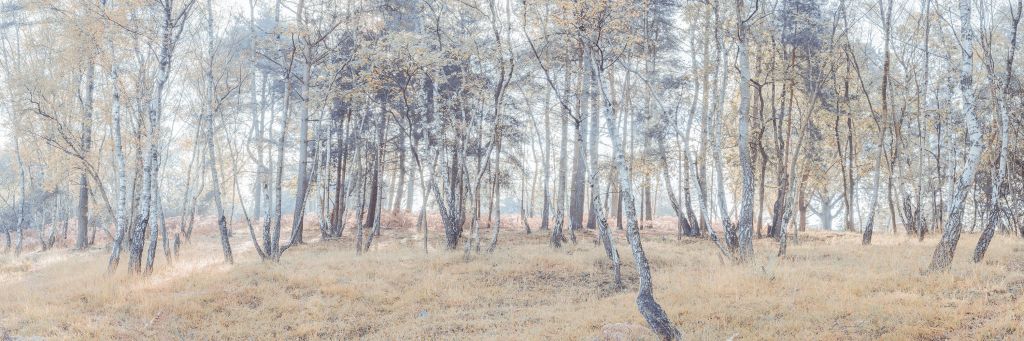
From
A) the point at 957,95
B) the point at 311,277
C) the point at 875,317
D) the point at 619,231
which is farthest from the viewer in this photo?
the point at 619,231

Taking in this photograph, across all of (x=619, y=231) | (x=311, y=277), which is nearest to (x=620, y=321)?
(x=311, y=277)

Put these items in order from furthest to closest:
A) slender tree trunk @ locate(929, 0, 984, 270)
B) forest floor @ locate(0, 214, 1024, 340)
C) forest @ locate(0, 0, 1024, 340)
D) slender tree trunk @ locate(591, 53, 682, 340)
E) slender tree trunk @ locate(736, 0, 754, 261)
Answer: slender tree trunk @ locate(736, 0, 754, 261) → slender tree trunk @ locate(929, 0, 984, 270) → forest @ locate(0, 0, 1024, 340) → forest floor @ locate(0, 214, 1024, 340) → slender tree trunk @ locate(591, 53, 682, 340)

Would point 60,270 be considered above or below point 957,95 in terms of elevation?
below

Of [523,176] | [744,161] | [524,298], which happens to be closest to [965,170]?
[744,161]

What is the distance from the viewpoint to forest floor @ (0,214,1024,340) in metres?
7.16

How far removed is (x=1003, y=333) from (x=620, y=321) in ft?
13.7

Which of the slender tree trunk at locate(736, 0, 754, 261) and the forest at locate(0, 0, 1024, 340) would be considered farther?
the slender tree trunk at locate(736, 0, 754, 261)

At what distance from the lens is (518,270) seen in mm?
12336

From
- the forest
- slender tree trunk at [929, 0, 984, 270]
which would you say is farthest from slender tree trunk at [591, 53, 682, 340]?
slender tree trunk at [929, 0, 984, 270]

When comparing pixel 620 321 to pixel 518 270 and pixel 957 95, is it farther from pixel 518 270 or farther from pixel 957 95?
pixel 957 95

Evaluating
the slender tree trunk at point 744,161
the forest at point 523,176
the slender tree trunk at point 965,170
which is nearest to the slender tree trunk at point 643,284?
the forest at point 523,176

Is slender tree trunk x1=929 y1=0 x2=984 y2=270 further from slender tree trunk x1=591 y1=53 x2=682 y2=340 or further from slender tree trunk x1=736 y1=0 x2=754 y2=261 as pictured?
slender tree trunk x1=591 y1=53 x2=682 y2=340

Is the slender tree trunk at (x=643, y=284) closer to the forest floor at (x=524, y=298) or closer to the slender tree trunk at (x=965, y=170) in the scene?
the forest floor at (x=524, y=298)

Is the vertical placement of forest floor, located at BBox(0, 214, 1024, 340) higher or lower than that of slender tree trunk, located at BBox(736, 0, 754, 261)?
lower
